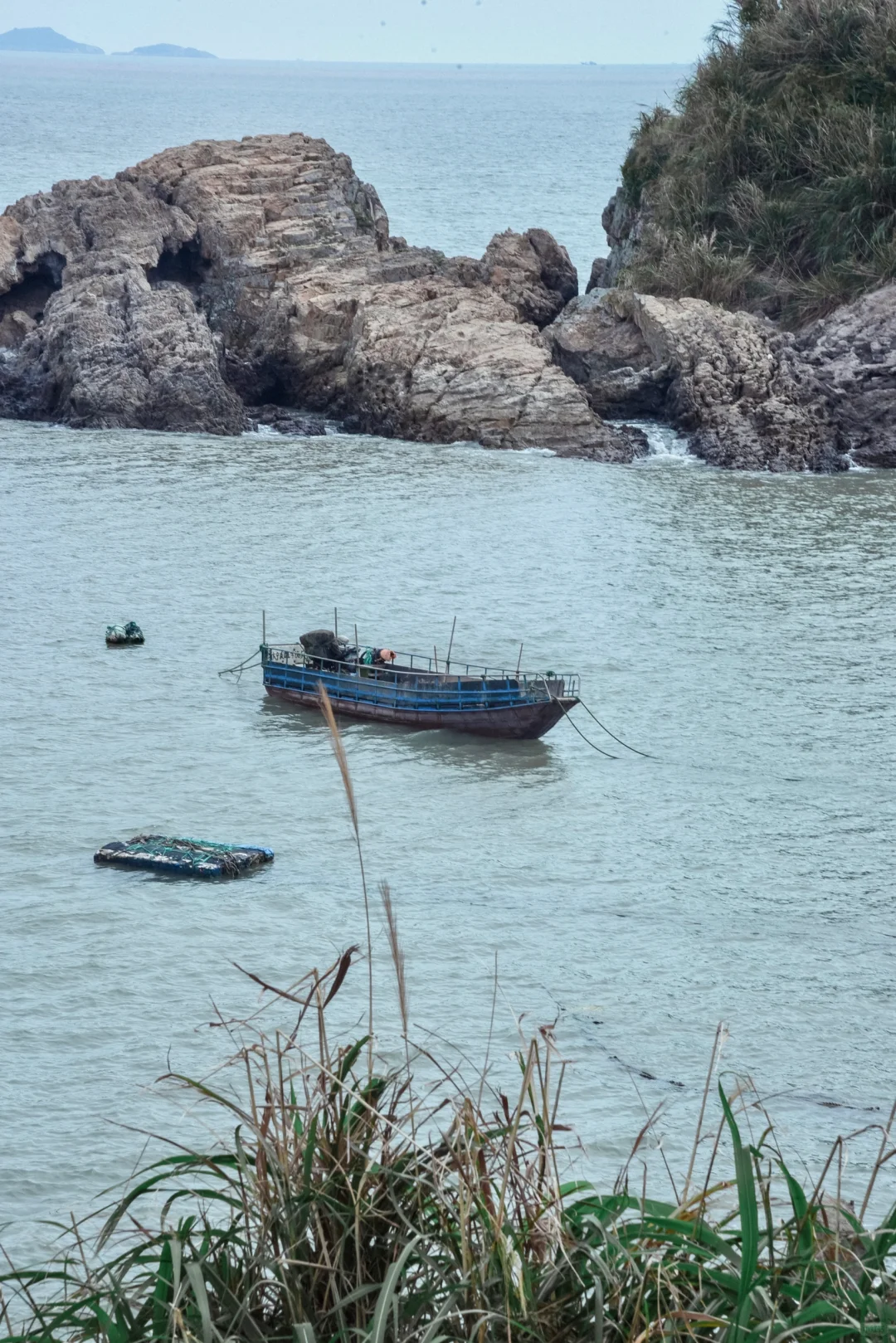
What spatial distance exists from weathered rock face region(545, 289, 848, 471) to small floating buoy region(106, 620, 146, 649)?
15.6m

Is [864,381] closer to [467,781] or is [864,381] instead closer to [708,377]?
[708,377]

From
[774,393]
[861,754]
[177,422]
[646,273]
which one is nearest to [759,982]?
[861,754]

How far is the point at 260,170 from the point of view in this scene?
42.0m

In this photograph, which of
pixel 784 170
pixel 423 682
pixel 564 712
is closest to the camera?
pixel 564 712

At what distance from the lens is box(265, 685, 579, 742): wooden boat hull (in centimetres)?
1920

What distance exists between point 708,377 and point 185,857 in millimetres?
23057

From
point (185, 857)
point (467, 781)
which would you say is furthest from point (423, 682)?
point (185, 857)

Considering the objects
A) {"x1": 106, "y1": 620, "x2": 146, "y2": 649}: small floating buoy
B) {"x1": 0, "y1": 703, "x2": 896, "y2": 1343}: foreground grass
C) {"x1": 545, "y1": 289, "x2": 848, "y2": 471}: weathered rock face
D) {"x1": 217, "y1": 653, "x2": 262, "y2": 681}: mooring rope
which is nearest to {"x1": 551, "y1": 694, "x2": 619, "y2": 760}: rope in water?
{"x1": 217, "y1": 653, "x2": 262, "y2": 681}: mooring rope

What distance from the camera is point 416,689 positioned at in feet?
65.4

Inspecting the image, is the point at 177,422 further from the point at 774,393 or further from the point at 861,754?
the point at 861,754

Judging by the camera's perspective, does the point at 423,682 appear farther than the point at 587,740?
Yes

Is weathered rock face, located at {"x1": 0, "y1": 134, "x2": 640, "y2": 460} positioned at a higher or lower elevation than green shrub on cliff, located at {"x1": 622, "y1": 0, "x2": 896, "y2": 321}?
lower

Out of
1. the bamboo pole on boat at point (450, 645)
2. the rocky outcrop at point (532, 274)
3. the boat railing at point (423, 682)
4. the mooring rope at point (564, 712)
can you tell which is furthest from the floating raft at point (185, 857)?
the rocky outcrop at point (532, 274)

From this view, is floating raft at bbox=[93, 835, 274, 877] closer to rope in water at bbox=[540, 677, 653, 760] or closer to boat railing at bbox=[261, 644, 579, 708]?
boat railing at bbox=[261, 644, 579, 708]
